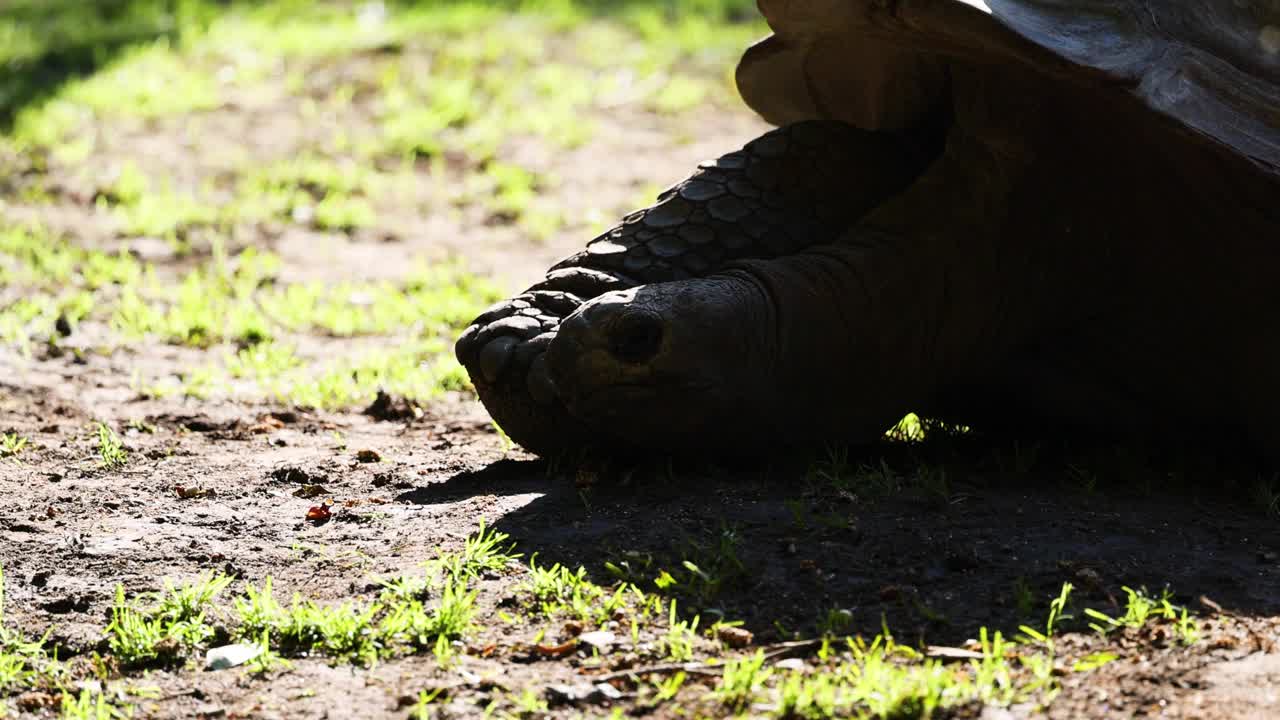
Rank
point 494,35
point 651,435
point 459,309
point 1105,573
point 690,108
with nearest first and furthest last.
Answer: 1. point 1105,573
2. point 651,435
3. point 459,309
4. point 690,108
5. point 494,35

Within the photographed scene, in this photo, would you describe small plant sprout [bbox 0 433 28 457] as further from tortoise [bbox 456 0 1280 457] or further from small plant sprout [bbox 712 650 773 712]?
small plant sprout [bbox 712 650 773 712]

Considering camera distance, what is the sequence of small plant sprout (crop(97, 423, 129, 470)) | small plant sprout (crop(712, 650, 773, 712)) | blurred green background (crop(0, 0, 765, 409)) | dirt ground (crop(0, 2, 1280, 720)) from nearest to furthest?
small plant sprout (crop(712, 650, 773, 712)) → dirt ground (crop(0, 2, 1280, 720)) → small plant sprout (crop(97, 423, 129, 470)) → blurred green background (crop(0, 0, 765, 409))

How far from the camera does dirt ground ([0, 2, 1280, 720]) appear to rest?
2303 millimetres

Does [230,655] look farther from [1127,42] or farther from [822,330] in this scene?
[1127,42]

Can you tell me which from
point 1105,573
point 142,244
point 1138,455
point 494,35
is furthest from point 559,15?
point 1105,573

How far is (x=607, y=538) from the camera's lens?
111 inches

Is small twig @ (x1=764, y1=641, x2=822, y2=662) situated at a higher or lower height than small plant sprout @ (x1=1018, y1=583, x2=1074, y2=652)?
lower

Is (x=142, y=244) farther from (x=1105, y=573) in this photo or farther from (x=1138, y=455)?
(x=1105, y=573)

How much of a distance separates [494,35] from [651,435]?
5.93 metres

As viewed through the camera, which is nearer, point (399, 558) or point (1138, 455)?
point (399, 558)

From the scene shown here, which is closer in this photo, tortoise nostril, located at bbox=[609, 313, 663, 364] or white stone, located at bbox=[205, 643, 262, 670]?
white stone, located at bbox=[205, 643, 262, 670]

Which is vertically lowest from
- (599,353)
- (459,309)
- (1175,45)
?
(459,309)

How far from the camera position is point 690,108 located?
7.53 metres

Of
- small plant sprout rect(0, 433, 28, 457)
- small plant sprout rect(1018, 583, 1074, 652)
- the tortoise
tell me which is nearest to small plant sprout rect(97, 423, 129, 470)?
small plant sprout rect(0, 433, 28, 457)
